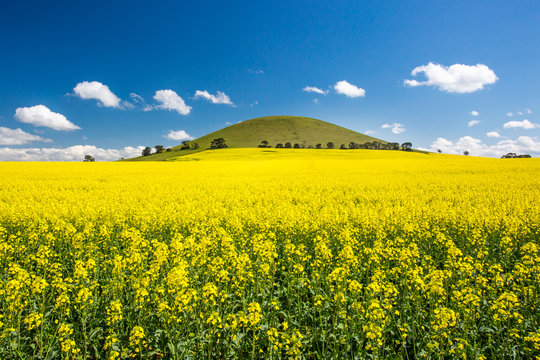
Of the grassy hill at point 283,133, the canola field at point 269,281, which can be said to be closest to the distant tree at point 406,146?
the grassy hill at point 283,133

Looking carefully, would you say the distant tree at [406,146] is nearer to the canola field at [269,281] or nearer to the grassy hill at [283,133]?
the grassy hill at [283,133]

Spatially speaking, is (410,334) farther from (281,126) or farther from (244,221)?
(281,126)

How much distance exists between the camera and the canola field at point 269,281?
3.71 metres

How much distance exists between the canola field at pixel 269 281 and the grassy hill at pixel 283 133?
117 meters

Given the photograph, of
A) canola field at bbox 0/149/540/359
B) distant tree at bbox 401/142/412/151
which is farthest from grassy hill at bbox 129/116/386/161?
canola field at bbox 0/149/540/359

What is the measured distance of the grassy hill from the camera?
137 meters

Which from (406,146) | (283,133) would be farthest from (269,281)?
(283,133)

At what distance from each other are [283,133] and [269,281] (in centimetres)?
14986

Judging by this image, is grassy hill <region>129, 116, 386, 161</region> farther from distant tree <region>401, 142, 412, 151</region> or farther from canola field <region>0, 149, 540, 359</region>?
canola field <region>0, 149, 540, 359</region>

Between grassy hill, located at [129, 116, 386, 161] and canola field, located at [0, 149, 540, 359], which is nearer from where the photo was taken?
canola field, located at [0, 149, 540, 359]

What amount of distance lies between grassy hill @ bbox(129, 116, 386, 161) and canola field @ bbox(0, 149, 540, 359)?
11747 cm

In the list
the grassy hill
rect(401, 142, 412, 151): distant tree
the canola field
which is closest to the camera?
the canola field

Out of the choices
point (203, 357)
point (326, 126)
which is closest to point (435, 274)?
point (203, 357)

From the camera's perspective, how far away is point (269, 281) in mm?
5055
